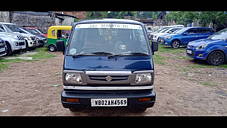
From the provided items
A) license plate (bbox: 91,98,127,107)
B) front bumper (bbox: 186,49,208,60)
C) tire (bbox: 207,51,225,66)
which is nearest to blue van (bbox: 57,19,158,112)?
license plate (bbox: 91,98,127,107)

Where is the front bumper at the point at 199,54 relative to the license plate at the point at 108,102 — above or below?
above

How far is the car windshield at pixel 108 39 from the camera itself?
12.2 ft

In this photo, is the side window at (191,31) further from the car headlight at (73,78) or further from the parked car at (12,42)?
the car headlight at (73,78)

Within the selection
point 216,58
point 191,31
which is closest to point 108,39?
point 216,58

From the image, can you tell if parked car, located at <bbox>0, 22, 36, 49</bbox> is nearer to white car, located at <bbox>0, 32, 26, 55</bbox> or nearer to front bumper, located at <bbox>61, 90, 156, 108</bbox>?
white car, located at <bbox>0, 32, 26, 55</bbox>

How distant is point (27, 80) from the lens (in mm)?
6383

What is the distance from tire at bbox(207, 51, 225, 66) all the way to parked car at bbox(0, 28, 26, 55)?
9960 mm

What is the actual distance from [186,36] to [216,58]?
239 inches

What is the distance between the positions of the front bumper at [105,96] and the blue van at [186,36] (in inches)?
465

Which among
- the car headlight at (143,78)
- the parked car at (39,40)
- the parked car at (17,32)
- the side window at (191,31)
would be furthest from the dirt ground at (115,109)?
the side window at (191,31)

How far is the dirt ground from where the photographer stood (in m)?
3.99

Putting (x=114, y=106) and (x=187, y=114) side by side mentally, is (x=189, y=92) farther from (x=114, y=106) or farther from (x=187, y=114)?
(x=114, y=106)

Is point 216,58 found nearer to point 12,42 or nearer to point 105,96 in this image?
point 105,96
